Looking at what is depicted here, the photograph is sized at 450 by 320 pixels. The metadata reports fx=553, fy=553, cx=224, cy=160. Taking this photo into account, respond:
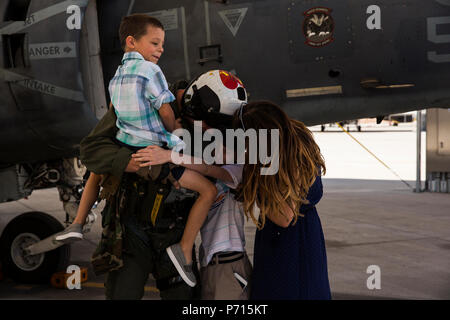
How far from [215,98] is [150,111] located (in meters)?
0.36

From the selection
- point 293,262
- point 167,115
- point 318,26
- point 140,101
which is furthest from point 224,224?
point 318,26

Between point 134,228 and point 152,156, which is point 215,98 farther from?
point 134,228

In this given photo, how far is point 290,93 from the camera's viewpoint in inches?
178

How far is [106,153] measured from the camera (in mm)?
2559

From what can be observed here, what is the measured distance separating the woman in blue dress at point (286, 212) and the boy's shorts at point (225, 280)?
53 mm

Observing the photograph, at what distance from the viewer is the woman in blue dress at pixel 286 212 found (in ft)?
7.43

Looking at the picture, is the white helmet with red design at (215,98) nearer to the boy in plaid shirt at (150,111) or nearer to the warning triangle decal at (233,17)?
the boy in plaid shirt at (150,111)

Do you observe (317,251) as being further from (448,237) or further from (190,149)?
(448,237)

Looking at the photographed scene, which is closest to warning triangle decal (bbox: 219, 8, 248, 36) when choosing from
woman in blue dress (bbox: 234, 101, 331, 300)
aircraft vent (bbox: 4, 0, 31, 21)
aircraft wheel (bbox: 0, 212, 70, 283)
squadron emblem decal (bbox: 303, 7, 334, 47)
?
squadron emblem decal (bbox: 303, 7, 334, 47)

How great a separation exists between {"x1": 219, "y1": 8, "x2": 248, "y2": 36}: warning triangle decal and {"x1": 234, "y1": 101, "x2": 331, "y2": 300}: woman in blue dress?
2.37 metres

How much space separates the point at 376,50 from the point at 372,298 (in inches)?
94.2

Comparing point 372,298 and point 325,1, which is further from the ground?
point 325,1

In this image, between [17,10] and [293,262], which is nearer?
[293,262]

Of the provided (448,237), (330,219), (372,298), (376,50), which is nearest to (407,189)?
(330,219)
